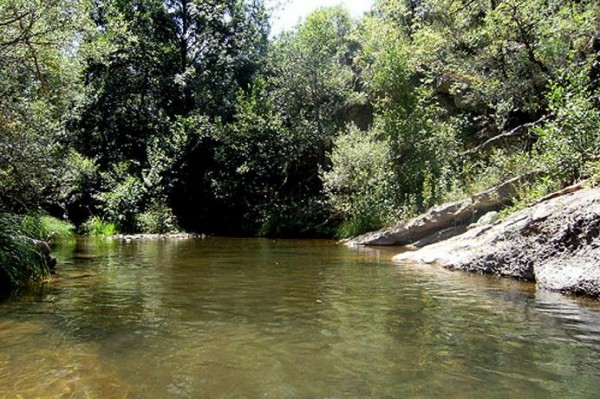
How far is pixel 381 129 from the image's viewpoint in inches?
881

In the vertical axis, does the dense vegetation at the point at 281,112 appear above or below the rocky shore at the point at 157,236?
above

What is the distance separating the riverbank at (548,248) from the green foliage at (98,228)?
20.1 meters

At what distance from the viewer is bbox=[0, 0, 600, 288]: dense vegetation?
534 inches

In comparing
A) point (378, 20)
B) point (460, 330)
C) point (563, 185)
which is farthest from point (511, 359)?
point (378, 20)

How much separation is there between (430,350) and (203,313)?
291 cm

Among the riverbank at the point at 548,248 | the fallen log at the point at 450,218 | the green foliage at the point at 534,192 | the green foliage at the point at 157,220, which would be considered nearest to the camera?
the riverbank at the point at 548,248

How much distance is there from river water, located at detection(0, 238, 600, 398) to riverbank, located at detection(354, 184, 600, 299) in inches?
17.7

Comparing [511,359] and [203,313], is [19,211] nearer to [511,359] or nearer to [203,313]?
[203,313]

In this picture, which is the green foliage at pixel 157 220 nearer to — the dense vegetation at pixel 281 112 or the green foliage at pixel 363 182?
the dense vegetation at pixel 281 112

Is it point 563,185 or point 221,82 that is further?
point 221,82

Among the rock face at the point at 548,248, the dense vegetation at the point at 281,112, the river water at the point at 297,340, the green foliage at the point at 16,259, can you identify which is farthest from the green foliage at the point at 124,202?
the rock face at the point at 548,248

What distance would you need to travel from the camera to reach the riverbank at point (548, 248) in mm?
7625

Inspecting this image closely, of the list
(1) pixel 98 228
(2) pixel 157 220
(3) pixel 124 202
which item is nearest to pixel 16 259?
(2) pixel 157 220

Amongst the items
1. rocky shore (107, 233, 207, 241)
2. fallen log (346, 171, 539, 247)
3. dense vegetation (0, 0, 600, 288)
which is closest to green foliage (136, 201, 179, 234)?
dense vegetation (0, 0, 600, 288)
